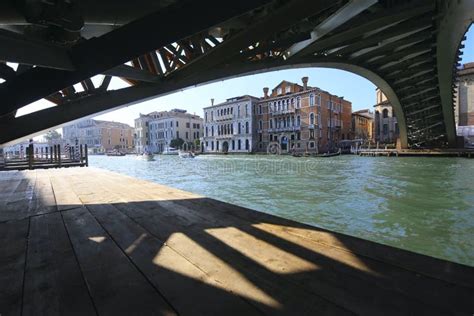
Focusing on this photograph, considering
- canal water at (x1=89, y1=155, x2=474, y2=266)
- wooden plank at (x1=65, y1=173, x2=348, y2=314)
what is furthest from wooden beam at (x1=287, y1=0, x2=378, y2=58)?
wooden plank at (x1=65, y1=173, x2=348, y2=314)

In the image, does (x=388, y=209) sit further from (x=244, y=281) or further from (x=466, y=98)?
(x=466, y=98)

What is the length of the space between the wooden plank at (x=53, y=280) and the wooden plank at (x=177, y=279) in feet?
1.38

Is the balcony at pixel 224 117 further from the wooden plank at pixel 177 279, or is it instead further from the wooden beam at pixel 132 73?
the wooden plank at pixel 177 279

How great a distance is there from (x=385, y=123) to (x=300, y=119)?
1679cm

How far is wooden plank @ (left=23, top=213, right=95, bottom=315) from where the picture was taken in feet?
5.05

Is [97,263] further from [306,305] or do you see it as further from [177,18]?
[177,18]

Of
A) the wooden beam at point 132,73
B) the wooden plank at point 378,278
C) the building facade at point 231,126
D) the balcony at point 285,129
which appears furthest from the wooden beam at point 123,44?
the building facade at point 231,126

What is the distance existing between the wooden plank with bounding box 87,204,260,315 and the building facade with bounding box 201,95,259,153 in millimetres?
52538

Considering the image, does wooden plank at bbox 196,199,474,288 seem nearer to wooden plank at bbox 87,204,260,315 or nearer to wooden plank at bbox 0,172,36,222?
wooden plank at bbox 87,204,260,315

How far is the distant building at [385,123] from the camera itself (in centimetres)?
4850

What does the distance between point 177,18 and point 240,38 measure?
1913 mm

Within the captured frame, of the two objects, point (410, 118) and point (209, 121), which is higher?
point (209, 121)

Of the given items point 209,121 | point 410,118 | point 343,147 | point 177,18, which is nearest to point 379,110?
point 343,147

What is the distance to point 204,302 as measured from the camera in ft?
5.14
